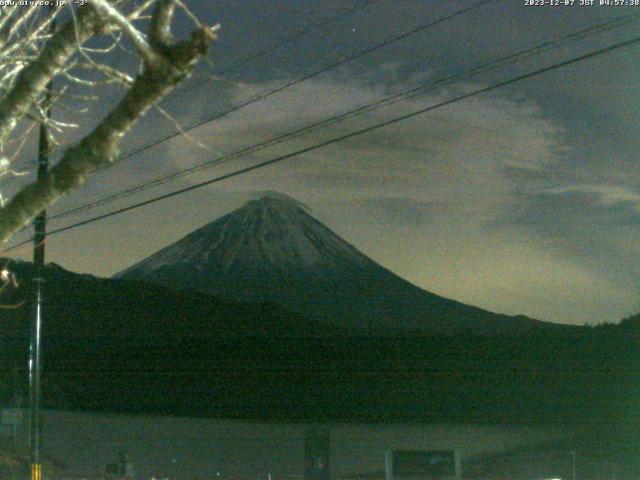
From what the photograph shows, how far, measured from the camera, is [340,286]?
160m

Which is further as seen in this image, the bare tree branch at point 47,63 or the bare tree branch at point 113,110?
the bare tree branch at point 47,63

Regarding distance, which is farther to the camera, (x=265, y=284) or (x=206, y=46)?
(x=265, y=284)

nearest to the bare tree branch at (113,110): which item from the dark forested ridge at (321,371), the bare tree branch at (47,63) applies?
the bare tree branch at (47,63)

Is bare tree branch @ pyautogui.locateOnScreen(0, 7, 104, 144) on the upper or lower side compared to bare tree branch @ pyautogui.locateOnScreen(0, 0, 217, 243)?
upper

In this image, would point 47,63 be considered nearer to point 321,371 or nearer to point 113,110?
point 113,110

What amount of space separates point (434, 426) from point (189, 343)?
21.3 metres

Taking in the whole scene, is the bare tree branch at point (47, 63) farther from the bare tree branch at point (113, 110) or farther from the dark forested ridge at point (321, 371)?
the dark forested ridge at point (321, 371)

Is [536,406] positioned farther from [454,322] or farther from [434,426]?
[454,322]

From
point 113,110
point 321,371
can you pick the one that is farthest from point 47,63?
point 321,371

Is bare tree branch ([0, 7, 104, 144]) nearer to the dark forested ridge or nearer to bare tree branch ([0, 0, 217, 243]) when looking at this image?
bare tree branch ([0, 0, 217, 243])

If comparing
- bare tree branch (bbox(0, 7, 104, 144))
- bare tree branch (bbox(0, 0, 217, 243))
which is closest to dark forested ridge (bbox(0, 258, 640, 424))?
bare tree branch (bbox(0, 7, 104, 144))

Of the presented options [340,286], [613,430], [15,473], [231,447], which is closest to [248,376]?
[231,447]

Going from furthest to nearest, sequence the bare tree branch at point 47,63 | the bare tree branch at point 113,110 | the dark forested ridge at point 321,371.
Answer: the dark forested ridge at point 321,371 → the bare tree branch at point 47,63 → the bare tree branch at point 113,110

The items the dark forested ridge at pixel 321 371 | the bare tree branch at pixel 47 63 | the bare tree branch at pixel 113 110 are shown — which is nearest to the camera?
the bare tree branch at pixel 113 110
